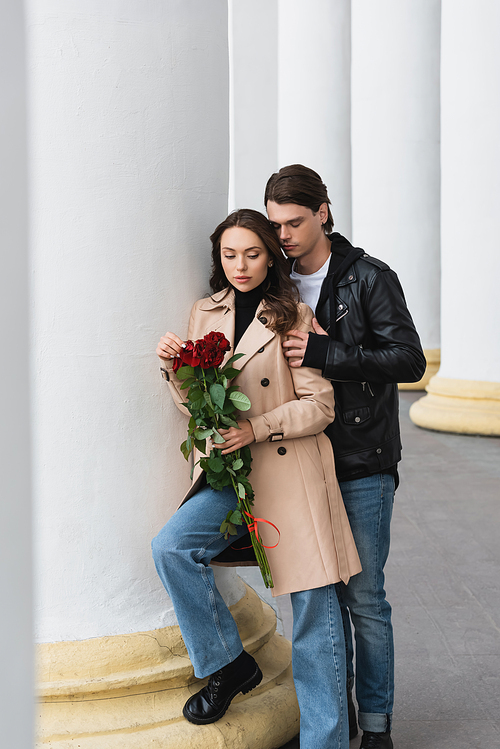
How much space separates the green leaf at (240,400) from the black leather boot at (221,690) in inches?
42.4

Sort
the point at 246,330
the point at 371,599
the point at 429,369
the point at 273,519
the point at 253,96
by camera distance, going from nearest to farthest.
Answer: the point at 273,519 → the point at 246,330 → the point at 371,599 → the point at 429,369 → the point at 253,96

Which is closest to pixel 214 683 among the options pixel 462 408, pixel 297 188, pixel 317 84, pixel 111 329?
pixel 111 329

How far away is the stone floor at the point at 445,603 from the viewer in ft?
12.7

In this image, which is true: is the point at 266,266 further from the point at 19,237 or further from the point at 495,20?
the point at 495,20

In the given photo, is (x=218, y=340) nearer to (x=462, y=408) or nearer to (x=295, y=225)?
(x=295, y=225)

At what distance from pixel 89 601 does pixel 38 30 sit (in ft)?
7.62

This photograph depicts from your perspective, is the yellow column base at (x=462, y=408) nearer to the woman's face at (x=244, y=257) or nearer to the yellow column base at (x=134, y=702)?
the yellow column base at (x=134, y=702)

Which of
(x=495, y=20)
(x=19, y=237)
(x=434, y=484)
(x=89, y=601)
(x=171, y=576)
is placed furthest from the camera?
(x=495, y=20)

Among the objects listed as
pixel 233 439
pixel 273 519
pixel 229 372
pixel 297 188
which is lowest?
pixel 273 519

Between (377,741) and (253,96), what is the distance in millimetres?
26560

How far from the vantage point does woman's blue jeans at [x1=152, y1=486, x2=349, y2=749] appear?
299 cm

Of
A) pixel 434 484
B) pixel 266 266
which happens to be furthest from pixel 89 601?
pixel 434 484

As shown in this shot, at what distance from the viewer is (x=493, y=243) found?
34.5ft

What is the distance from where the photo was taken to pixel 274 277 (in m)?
3.31
